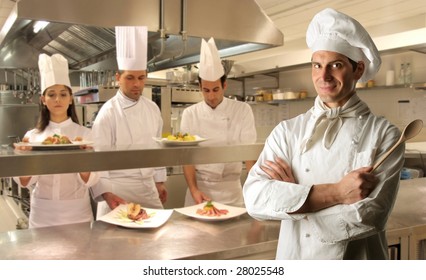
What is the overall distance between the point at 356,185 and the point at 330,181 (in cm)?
9

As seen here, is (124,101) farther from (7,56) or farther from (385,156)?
(7,56)

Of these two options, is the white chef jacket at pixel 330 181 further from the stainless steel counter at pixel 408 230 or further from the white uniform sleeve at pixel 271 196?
the stainless steel counter at pixel 408 230

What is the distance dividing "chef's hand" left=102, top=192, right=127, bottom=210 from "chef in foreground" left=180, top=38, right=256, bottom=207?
371 mm

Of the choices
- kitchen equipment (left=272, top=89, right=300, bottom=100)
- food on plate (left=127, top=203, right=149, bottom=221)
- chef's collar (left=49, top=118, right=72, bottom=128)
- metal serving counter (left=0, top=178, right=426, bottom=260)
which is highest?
kitchen equipment (left=272, top=89, right=300, bottom=100)

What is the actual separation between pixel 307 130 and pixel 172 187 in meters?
1.23

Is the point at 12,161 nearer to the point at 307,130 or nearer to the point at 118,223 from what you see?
the point at 118,223

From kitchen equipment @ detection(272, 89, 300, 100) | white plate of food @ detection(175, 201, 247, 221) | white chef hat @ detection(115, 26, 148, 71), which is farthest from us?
kitchen equipment @ detection(272, 89, 300, 100)

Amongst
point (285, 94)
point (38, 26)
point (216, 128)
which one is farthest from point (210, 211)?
point (285, 94)

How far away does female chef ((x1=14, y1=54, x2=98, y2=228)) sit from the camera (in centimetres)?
148

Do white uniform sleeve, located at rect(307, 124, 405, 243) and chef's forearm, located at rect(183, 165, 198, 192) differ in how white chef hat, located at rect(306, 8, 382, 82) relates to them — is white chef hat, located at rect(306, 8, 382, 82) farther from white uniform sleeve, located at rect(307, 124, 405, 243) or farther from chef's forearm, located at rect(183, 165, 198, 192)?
chef's forearm, located at rect(183, 165, 198, 192)

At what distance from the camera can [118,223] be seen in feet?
3.82

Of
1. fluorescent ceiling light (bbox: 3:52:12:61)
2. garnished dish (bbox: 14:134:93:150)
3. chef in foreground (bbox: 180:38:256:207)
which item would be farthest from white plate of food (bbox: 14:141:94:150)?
fluorescent ceiling light (bbox: 3:52:12:61)

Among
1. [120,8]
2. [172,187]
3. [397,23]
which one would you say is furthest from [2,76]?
[397,23]

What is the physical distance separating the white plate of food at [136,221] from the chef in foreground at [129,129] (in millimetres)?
202
